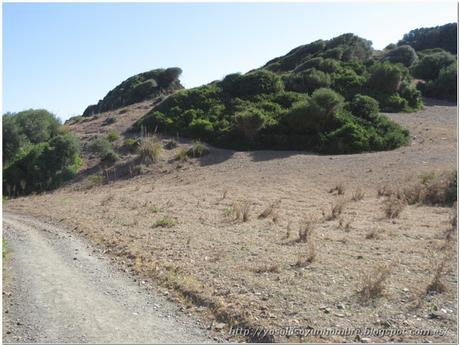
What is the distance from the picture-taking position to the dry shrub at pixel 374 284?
236 inches

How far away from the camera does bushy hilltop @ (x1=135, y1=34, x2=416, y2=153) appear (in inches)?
895

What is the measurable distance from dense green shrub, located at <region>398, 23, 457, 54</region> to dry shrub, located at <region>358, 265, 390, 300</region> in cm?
4856

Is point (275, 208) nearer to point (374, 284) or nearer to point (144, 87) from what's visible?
point (374, 284)

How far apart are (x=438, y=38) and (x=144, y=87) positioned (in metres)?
34.6

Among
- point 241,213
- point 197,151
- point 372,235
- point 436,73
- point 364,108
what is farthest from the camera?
point 436,73

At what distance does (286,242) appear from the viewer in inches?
353

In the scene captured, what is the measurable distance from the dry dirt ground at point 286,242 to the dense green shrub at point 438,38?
37.5 meters

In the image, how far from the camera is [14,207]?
54.8ft

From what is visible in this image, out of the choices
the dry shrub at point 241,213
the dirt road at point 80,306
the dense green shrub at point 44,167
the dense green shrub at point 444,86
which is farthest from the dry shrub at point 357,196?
the dense green shrub at point 444,86

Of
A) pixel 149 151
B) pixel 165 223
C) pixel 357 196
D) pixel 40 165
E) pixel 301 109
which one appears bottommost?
pixel 357 196

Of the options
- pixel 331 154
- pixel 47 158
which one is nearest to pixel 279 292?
pixel 331 154

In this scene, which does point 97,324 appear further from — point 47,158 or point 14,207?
point 47,158

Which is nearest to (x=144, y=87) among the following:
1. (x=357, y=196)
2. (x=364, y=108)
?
(x=364, y=108)

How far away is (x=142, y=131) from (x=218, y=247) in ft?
59.4
